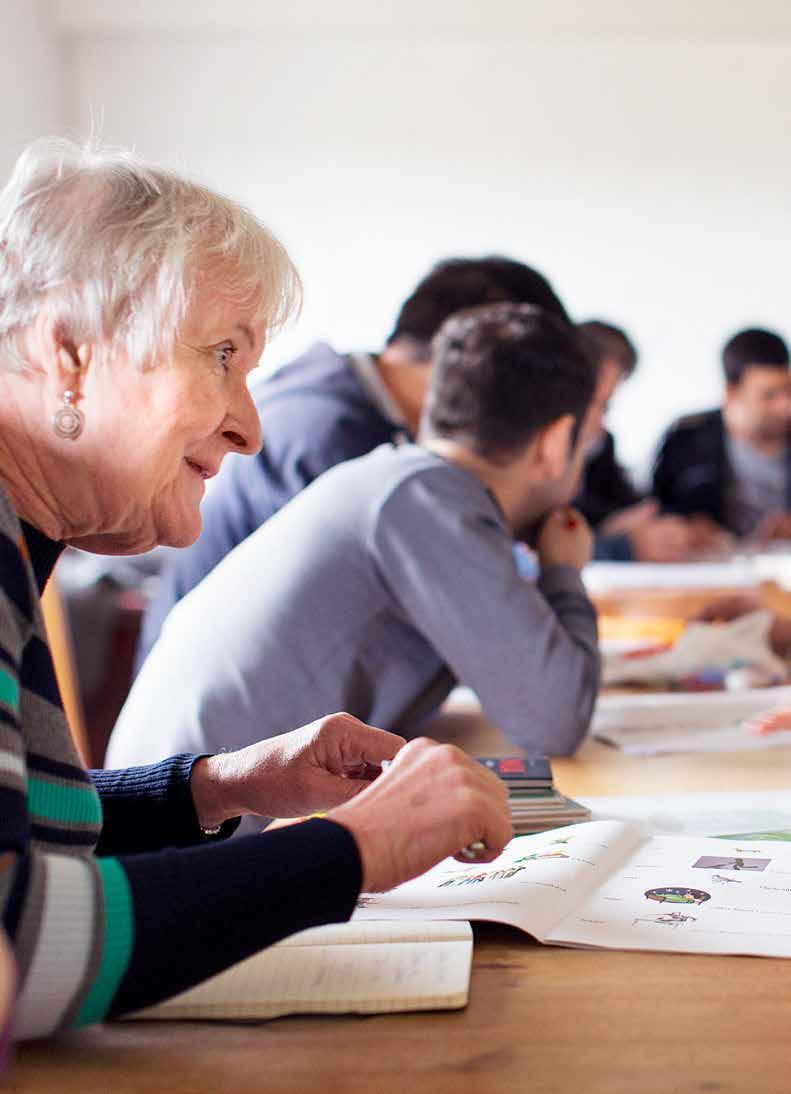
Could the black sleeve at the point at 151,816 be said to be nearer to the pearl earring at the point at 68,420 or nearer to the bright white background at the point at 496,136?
the pearl earring at the point at 68,420

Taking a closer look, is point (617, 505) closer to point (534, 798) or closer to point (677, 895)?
point (534, 798)

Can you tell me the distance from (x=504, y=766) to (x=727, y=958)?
42 centimetres

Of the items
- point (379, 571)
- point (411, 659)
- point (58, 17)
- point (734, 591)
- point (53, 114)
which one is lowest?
point (734, 591)

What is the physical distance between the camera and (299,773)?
3.37 ft

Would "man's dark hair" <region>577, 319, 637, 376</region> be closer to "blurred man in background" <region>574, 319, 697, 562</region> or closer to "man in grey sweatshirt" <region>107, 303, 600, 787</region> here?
"blurred man in background" <region>574, 319, 697, 562</region>

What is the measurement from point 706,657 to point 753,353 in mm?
2850

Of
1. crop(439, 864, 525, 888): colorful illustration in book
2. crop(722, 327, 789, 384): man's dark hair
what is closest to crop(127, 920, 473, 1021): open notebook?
crop(439, 864, 525, 888): colorful illustration in book

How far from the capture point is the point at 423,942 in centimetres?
86

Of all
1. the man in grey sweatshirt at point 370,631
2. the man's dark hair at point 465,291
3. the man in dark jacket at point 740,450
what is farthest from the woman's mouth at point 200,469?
the man in dark jacket at point 740,450

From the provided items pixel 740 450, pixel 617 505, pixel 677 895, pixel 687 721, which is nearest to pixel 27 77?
pixel 617 505

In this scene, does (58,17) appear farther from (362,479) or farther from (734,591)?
(362,479)

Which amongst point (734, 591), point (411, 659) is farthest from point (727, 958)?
point (734, 591)

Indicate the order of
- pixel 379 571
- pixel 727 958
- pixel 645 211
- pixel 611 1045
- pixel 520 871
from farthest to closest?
1. pixel 645 211
2. pixel 379 571
3. pixel 520 871
4. pixel 727 958
5. pixel 611 1045

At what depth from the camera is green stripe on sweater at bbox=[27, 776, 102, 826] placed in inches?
31.6
